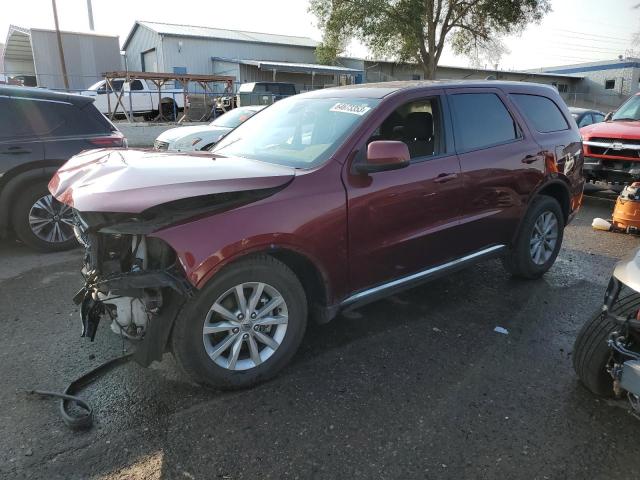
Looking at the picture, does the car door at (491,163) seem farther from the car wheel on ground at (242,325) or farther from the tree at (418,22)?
the tree at (418,22)

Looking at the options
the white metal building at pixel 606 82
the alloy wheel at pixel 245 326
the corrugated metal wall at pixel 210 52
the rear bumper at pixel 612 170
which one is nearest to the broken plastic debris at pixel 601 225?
the rear bumper at pixel 612 170

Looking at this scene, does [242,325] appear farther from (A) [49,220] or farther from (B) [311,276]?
(A) [49,220]

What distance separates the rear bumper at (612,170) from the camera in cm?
802

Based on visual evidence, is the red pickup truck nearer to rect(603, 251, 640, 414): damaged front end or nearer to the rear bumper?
the rear bumper

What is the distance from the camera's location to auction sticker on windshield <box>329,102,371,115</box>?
345cm

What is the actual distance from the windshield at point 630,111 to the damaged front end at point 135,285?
9586mm

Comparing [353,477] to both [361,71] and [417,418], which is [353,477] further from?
[361,71]

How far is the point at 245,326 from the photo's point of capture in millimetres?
2895

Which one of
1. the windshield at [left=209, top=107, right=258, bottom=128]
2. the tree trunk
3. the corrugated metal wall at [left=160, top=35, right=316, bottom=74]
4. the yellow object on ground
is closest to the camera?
the yellow object on ground

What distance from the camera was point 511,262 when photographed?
4688 mm

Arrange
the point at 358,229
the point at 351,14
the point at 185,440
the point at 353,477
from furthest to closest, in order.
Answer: the point at 351,14 → the point at 358,229 → the point at 185,440 → the point at 353,477

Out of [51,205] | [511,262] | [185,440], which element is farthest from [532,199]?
[51,205]

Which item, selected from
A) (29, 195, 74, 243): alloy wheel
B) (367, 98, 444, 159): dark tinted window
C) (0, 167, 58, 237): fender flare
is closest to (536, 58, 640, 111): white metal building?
(367, 98, 444, 159): dark tinted window

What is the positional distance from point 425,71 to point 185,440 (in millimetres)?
29698
